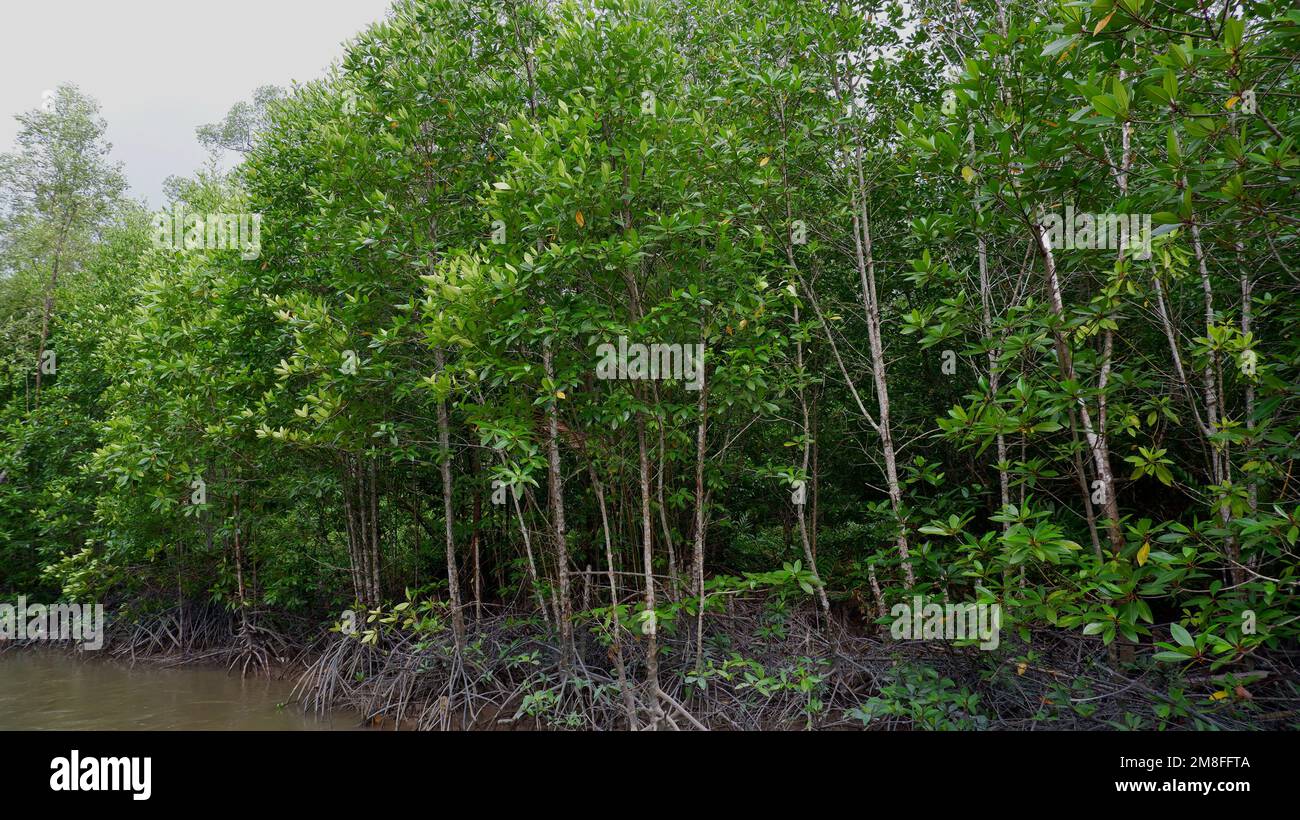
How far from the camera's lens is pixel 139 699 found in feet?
25.6

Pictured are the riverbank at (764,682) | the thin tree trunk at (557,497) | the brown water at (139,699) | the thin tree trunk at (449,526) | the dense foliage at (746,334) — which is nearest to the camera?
the dense foliage at (746,334)

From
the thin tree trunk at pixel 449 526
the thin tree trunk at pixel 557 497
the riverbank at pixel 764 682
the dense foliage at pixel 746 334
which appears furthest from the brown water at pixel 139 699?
the thin tree trunk at pixel 557 497

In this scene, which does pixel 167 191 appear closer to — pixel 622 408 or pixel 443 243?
pixel 443 243

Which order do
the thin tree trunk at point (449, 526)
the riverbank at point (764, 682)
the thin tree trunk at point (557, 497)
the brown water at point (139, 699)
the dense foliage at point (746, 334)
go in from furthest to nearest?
1. the brown water at point (139, 699)
2. the thin tree trunk at point (449, 526)
3. the thin tree trunk at point (557, 497)
4. the riverbank at point (764, 682)
5. the dense foliage at point (746, 334)

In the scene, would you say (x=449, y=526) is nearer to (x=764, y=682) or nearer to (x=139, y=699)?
(x=764, y=682)

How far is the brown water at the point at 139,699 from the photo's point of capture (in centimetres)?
687

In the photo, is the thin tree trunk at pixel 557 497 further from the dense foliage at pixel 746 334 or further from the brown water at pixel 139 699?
the brown water at pixel 139 699

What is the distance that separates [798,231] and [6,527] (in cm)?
1369

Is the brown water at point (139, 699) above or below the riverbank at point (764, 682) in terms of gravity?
below

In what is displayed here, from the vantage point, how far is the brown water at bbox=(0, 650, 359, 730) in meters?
6.87

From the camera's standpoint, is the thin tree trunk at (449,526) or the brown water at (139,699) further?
the brown water at (139,699)

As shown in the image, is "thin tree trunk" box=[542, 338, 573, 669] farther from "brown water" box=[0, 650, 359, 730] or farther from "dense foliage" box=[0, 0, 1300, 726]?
"brown water" box=[0, 650, 359, 730]

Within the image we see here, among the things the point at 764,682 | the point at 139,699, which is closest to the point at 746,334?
the point at 764,682

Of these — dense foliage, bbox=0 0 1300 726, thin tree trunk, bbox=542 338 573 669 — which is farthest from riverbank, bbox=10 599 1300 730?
thin tree trunk, bbox=542 338 573 669
